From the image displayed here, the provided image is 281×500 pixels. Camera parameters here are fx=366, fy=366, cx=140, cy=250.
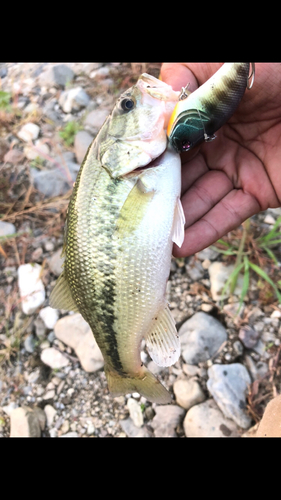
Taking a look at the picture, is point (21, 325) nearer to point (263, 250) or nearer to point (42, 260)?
point (42, 260)

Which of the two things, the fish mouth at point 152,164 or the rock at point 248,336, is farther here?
the rock at point 248,336

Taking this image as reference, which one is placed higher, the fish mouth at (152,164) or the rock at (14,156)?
the fish mouth at (152,164)

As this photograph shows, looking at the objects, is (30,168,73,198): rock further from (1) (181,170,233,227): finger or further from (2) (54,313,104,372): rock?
(1) (181,170,233,227): finger

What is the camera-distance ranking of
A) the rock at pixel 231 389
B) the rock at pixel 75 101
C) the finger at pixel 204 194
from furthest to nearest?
1. the rock at pixel 75 101
2. the rock at pixel 231 389
3. the finger at pixel 204 194

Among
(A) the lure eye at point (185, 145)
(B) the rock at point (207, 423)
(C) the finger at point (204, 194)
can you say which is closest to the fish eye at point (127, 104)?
(A) the lure eye at point (185, 145)

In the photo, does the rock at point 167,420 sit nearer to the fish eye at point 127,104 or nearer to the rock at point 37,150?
the fish eye at point 127,104

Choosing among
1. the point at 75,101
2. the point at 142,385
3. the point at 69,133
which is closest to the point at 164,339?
the point at 142,385

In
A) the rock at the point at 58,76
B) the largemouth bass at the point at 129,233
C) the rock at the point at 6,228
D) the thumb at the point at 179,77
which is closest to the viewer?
the largemouth bass at the point at 129,233

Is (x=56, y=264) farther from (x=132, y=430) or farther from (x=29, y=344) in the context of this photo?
(x=132, y=430)
